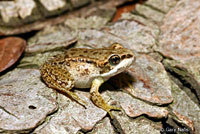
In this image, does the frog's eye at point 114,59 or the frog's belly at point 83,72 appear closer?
the frog's eye at point 114,59

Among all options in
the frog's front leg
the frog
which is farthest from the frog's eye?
the frog's front leg

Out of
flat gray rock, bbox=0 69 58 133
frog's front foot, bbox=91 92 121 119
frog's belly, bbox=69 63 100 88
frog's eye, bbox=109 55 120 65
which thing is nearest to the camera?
flat gray rock, bbox=0 69 58 133

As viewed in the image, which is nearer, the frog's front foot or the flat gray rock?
the flat gray rock

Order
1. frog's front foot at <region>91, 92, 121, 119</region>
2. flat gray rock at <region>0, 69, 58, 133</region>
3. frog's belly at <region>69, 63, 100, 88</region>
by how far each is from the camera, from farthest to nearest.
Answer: frog's belly at <region>69, 63, 100, 88</region>
frog's front foot at <region>91, 92, 121, 119</region>
flat gray rock at <region>0, 69, 58, 133</region>

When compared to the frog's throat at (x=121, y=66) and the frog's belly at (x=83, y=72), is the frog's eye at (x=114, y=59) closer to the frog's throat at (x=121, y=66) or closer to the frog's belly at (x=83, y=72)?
the frog's throat at (x=121, y=66)

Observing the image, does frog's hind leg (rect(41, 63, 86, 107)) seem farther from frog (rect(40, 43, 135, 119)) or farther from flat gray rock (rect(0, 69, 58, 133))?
flat gray rock (rect(0, 69, 58, 133))

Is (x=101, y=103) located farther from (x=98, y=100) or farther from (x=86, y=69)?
(x=86, y=69)

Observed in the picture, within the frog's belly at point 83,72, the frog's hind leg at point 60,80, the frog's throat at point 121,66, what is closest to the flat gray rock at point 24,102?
the frog's hind leg at point 60,80

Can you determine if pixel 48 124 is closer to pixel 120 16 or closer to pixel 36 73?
pixel 36 73
